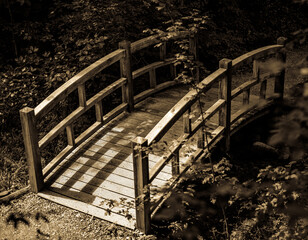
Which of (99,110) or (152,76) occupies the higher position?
(152,76)

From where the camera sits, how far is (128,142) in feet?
20.4

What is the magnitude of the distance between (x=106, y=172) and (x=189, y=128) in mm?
1260

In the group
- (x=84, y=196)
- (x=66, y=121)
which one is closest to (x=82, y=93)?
(x=66, y=121)

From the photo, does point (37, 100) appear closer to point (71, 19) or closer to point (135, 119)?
point (71, 19)

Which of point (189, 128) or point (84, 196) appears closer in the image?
point (84, 196)

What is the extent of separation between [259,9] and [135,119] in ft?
21.1

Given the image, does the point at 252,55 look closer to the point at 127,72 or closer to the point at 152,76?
the point at 152,76

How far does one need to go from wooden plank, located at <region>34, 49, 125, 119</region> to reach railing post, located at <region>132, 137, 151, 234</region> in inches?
56.4

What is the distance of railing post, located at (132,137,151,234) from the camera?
14.5 ft

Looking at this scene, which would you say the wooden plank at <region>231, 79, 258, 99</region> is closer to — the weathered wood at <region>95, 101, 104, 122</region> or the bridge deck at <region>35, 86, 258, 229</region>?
the bridge deck at <region>35, 86, 258, 229</region>

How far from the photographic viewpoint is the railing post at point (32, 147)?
508 centimetres

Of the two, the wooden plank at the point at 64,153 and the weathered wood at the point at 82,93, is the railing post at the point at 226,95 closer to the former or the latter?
the wooden plank at the point at 64,153

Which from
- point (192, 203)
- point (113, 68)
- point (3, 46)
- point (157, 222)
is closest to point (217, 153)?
point (192, 203)

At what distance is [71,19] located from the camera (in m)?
7.54
